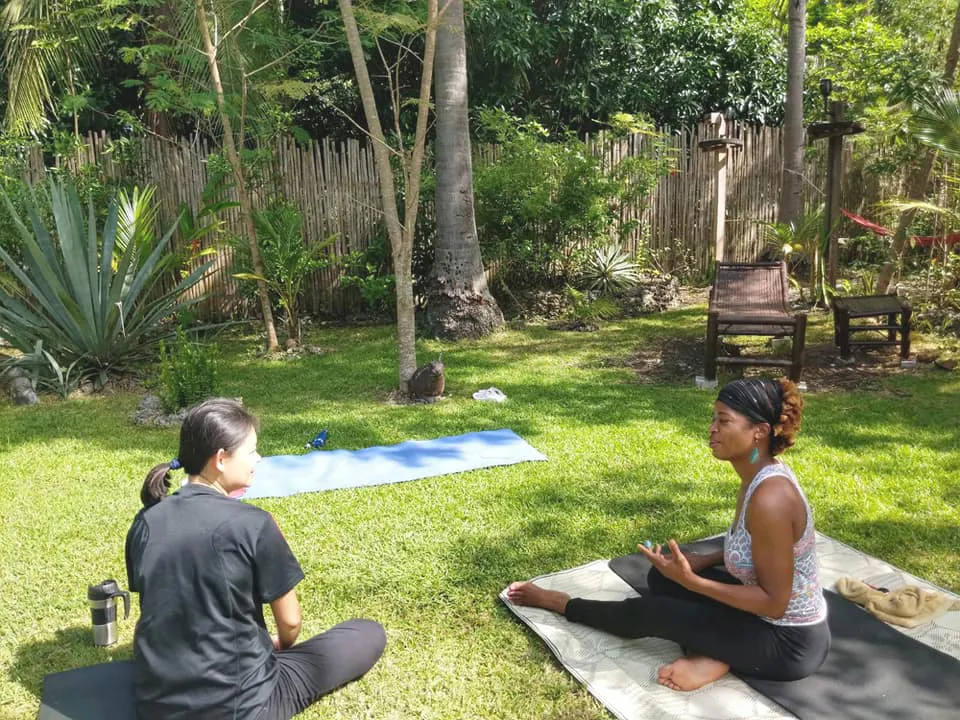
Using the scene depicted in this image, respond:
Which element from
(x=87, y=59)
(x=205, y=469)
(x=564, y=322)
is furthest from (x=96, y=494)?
(x=87, y=59)

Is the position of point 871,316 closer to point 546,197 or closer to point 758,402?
point 546,197

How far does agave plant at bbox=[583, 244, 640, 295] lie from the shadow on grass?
8.02 metres

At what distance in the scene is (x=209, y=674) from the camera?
2482 millimetres

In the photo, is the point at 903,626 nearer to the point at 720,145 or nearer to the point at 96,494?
the point at 96,494

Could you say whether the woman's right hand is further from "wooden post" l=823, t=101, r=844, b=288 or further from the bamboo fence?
"wooden post" l=823, t=101, r=844, b=288

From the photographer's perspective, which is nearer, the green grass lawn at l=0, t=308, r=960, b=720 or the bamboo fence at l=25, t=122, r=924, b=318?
the green grass lawn at l=0, t=308, r=960, b=720

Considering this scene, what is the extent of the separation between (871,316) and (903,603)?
4.81 metres

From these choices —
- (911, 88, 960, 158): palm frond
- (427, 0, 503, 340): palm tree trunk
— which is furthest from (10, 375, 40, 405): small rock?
(911, 88, 960, 158): palm frond

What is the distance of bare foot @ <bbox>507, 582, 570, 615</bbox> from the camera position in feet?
11.6

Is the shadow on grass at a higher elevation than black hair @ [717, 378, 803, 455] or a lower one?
lower

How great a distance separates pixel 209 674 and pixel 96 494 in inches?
113

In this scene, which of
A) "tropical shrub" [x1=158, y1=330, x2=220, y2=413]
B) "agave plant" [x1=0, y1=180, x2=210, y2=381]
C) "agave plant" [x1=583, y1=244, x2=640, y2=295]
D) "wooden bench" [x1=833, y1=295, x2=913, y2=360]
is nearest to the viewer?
"tropical shrub" [x1=158, y1=330, x2=220, y2=413]

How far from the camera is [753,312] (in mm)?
7215

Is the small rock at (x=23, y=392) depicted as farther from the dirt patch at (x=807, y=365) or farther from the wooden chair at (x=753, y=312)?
the wooden chair at (x=753, y=312)
